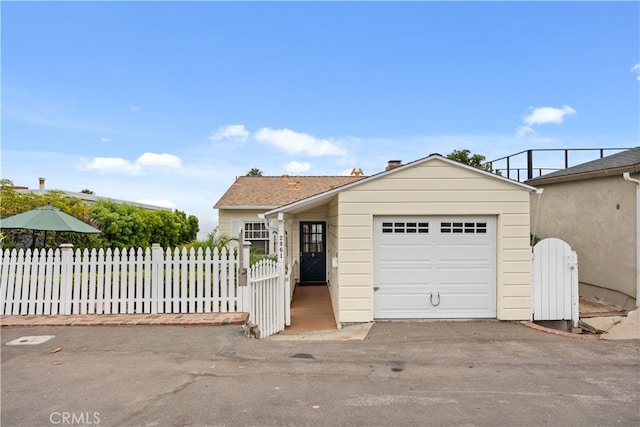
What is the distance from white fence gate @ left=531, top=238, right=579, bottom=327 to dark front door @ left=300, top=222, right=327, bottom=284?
24.8 feet

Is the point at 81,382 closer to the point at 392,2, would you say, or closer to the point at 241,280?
the point at 241,280

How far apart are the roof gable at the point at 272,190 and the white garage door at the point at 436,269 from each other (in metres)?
7.58

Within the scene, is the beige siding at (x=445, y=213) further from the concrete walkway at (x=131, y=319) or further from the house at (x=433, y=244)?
the concrete walkway at (x=131, y=319)

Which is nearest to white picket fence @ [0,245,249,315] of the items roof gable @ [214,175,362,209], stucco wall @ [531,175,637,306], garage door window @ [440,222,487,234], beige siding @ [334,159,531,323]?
beige siding @ [334,159,531,323]

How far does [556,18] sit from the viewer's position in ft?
35.7

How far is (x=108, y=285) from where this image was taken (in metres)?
7.49

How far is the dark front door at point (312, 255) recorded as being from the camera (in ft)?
45.0

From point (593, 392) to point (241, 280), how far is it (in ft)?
17.0

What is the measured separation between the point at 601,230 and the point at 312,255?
8.73 m

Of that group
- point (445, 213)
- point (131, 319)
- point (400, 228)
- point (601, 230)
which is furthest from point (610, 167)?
point (131, 319)

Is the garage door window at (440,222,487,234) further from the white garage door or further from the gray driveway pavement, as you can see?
the gray driveway pavement

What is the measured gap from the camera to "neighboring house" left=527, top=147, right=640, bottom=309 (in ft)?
27.3

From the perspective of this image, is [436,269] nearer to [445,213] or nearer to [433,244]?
[433,244]

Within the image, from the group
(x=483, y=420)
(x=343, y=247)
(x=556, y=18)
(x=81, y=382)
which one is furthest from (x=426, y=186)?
(x=556, y=18)
